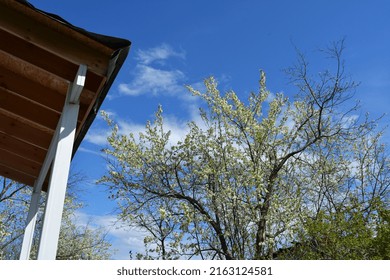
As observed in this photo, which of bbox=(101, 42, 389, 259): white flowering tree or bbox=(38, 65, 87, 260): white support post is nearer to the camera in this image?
bbox=(38, 65, 87, 260): white support post

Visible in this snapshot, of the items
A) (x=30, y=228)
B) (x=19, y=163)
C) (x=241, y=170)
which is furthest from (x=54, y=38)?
(x=241, y=170)

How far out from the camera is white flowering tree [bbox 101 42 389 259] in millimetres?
7750

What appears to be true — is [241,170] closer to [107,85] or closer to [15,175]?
[15,175]

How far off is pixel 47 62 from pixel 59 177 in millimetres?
787

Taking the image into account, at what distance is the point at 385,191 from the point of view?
30.8 feet

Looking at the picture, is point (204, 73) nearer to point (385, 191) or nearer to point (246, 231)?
point (246, 231)

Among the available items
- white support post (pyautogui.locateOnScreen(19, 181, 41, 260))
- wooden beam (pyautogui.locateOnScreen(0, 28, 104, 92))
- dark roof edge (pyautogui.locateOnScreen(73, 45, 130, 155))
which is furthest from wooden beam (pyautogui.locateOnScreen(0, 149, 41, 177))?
wooden beam (pyautogui.locateOnScreen(0, 28, 104, 92))

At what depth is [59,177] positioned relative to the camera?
7.75ft

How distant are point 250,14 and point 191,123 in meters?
2.65

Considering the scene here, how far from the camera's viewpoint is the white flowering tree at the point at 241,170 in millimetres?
7750

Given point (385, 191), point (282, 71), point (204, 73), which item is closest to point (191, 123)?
point (204, 73)

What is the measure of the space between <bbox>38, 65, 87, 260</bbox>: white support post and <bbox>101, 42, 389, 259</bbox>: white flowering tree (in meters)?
5.22

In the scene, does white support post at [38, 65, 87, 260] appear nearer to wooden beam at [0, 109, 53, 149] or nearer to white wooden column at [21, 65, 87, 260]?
white wooden column at [21, 65, 87, 260]

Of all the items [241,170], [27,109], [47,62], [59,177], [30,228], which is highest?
[241,170]
